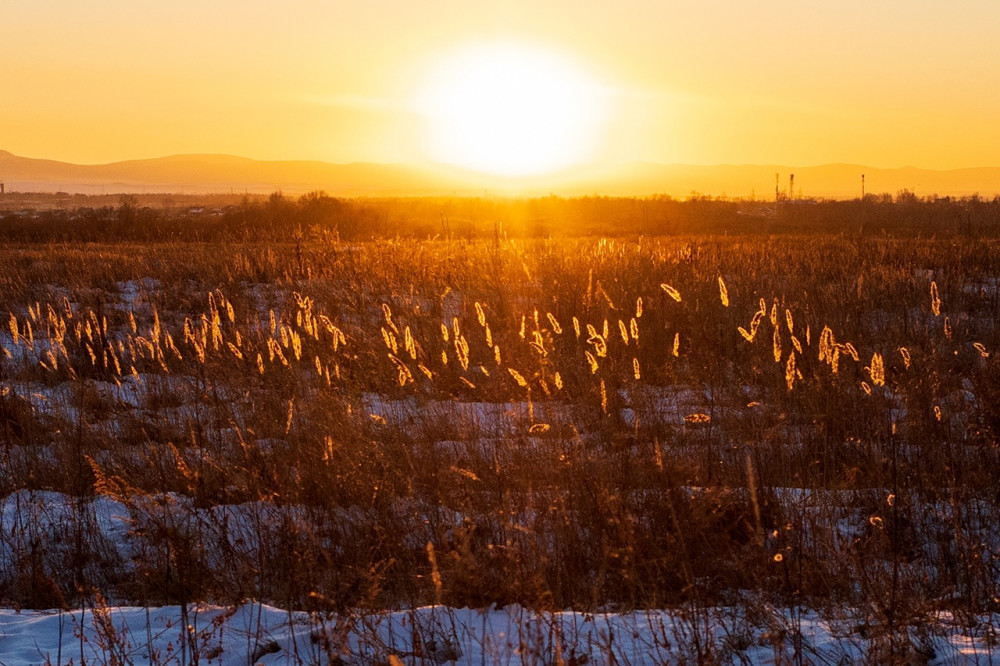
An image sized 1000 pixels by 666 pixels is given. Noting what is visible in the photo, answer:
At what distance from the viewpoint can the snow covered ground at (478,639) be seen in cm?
245

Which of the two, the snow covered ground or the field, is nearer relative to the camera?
the snow covered ground

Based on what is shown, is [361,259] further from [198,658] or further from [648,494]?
[198,658]

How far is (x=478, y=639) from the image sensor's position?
267 cm

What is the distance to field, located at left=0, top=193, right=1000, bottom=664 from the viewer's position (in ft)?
8.96

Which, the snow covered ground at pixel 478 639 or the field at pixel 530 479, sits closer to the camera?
the snow covered ground at pixel 478 639

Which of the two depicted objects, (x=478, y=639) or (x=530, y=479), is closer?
(x=478, y=639)

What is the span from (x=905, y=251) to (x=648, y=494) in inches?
391

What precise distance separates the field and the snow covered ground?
0.02 meters

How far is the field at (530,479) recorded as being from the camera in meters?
2.73

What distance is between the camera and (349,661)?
8.42ft

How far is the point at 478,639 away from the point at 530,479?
1.57 meters

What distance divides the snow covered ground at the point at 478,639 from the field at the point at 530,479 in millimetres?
16

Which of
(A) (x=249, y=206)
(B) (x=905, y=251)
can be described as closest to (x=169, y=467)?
(B) (x=905, y=251)

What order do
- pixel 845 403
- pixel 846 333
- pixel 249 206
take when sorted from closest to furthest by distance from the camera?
pixel 845 403 → pixel 846 333 → pixel 249 206
